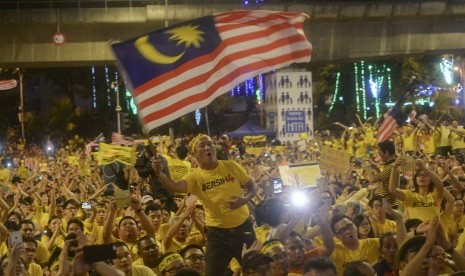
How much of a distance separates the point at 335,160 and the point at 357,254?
187 inches

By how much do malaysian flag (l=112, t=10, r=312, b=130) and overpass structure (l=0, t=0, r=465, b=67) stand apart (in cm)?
1509

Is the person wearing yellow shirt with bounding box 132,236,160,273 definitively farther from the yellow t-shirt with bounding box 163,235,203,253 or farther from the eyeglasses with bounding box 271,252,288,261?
the eyeglasses with bounding box 271,252,288,261

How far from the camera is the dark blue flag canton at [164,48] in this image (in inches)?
330

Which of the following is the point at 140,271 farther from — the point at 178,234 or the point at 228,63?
the point at 228,63

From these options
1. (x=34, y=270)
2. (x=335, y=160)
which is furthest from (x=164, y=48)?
(x=335, y=160)

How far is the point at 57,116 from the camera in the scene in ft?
185

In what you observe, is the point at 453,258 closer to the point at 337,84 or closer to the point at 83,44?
the point at 83,44

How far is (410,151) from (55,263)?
12.3 m

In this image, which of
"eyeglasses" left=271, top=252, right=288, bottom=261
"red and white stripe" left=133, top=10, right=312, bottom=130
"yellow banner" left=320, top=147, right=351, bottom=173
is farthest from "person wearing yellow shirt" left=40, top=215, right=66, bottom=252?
"eyeglasses" left=271, top=252, right=288, bottom=261

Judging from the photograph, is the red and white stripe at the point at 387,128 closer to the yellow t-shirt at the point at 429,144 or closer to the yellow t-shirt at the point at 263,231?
the yellow t-shirt at the point at 429,144

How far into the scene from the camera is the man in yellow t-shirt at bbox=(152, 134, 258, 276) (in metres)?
8.51

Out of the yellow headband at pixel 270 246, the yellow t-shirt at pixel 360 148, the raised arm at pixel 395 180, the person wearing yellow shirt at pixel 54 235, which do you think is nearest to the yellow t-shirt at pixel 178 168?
the person wearing yellow shirt at pixel 54 235

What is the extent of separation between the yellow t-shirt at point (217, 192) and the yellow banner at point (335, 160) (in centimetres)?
408

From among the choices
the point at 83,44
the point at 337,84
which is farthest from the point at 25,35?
the point at 337,84
